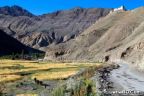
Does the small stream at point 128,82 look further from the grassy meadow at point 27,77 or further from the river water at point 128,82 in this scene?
the grassy meadow at point 27,77

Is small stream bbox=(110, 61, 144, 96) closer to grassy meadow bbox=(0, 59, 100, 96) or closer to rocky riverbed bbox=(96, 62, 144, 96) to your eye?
rocky riverbed bbox=(96, 62, 144, 96)

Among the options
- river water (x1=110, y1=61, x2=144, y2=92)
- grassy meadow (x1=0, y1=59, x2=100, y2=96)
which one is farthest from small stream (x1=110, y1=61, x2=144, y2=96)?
grassy meadow (x1=0, y1=59, x2=100, y2=96)

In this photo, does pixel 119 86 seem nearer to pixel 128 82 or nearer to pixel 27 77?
pixel 128 82

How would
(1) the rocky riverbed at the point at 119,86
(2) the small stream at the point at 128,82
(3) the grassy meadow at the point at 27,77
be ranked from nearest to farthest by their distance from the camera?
(1) the rocky riverbed at the point at 119,86, (2) the small stream at the point at 128,82, (3) the grassy meadow at the point at 27,77

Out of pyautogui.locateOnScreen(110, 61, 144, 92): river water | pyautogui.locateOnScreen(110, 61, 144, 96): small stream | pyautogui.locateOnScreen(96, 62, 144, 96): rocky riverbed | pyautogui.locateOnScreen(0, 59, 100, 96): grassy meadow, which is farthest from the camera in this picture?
pyautogui.locateOnScreen(0, 59, 100, 96): grassy meadow

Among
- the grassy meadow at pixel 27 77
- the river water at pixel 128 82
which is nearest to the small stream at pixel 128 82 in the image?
the river water at pixel 128 82

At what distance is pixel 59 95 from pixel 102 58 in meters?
168

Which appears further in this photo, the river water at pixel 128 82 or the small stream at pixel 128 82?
the river water at pixel 128 82

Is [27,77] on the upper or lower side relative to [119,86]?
upper

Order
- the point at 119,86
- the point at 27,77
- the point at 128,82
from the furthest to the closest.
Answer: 1. the point at 27,77
2. the point at 128,82
3. the point at 119,86

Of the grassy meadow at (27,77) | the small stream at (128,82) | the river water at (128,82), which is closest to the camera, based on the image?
the small stream at (128,82)

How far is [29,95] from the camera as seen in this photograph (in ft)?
114

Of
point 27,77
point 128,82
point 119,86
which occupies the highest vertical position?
point 27,77

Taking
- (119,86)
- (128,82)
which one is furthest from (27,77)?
(119,86)
